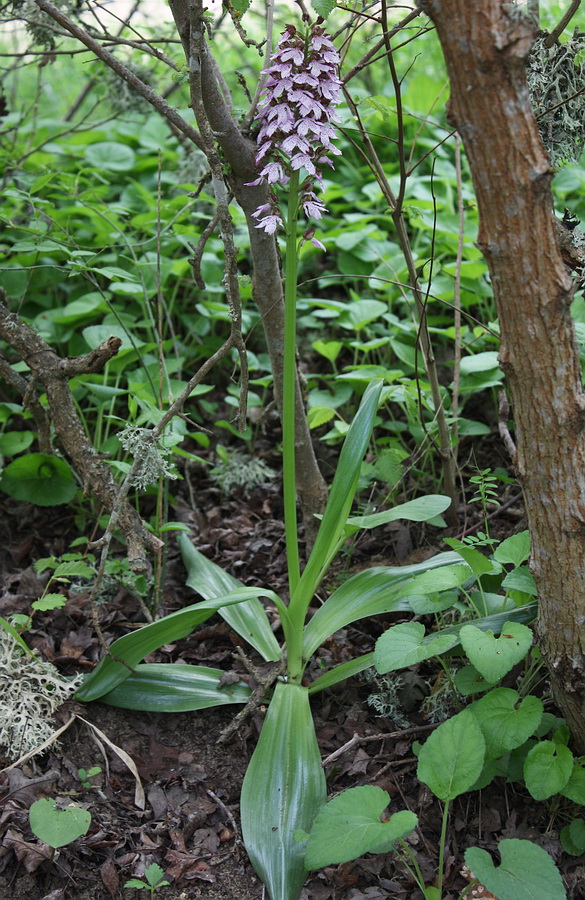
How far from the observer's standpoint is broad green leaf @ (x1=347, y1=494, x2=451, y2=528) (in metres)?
1.88

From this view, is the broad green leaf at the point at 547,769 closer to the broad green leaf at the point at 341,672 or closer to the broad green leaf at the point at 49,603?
the broad green leaf at the point at 341,672

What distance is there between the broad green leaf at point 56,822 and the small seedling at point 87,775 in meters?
0.19

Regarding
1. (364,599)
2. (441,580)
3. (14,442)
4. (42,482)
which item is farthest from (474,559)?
(14,442)

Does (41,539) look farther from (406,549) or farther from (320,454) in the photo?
(406,549)

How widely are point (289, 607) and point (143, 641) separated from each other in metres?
0.37

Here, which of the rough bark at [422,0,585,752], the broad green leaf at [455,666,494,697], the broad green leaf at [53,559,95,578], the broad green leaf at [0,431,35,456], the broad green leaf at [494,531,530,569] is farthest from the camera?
the broad green leaf at [0,431,35,456]

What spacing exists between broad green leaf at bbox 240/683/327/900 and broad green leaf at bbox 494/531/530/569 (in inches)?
23.3

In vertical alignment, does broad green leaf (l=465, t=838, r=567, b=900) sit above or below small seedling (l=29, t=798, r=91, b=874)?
below

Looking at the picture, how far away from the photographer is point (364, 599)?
1.90 metres

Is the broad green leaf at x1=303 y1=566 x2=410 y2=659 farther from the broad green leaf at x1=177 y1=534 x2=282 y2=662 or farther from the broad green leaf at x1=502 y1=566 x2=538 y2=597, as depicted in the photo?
the broad green leaf at x1=502 y1=566 x2=538 y2=597

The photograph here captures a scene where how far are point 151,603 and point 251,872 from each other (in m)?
0.88

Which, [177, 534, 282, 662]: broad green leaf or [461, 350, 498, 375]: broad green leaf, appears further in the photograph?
[461, 350, 498, 375]: broad green leaf

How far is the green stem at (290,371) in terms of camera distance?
1586mm

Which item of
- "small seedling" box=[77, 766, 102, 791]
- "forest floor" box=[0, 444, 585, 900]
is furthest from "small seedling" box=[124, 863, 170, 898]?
"small seedling" box=[77, 766, 102, 791]
